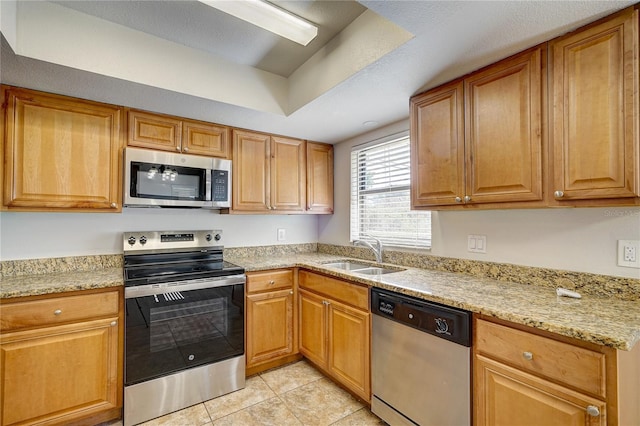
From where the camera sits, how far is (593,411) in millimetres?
1028

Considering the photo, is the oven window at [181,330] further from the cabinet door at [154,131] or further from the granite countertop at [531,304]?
the cabinet door at [154,131]

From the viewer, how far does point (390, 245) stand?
2.67m

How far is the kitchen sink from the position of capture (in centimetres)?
245

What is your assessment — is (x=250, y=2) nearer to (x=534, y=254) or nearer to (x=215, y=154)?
(x=215, y=154)

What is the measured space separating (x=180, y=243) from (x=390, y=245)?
1.83 meters

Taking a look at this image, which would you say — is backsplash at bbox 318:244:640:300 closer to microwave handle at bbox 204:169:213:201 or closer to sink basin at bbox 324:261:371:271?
sink basin at bbox 324:261:371:271

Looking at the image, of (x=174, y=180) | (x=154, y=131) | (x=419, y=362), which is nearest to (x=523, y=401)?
(x=419, y=362)

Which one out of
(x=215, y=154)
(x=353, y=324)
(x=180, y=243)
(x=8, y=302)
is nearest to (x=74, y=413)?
(x=8, y=302)

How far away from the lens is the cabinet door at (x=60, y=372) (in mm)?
1656

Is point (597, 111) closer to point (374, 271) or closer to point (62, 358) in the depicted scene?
point (374, 271)

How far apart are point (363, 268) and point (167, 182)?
1.74 metres

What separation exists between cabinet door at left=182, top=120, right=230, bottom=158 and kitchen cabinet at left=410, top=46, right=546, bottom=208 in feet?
5.17

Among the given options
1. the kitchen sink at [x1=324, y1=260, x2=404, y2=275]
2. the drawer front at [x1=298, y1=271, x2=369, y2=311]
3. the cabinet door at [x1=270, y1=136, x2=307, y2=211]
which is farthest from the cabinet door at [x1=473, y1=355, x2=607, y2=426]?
the cabinet door at [x1=270, y1=136, x2=307, y2=211]

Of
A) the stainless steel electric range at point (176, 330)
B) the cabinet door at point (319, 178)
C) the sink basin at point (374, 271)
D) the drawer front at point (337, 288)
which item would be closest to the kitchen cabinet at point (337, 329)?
the drawer front at point (337, 288)
